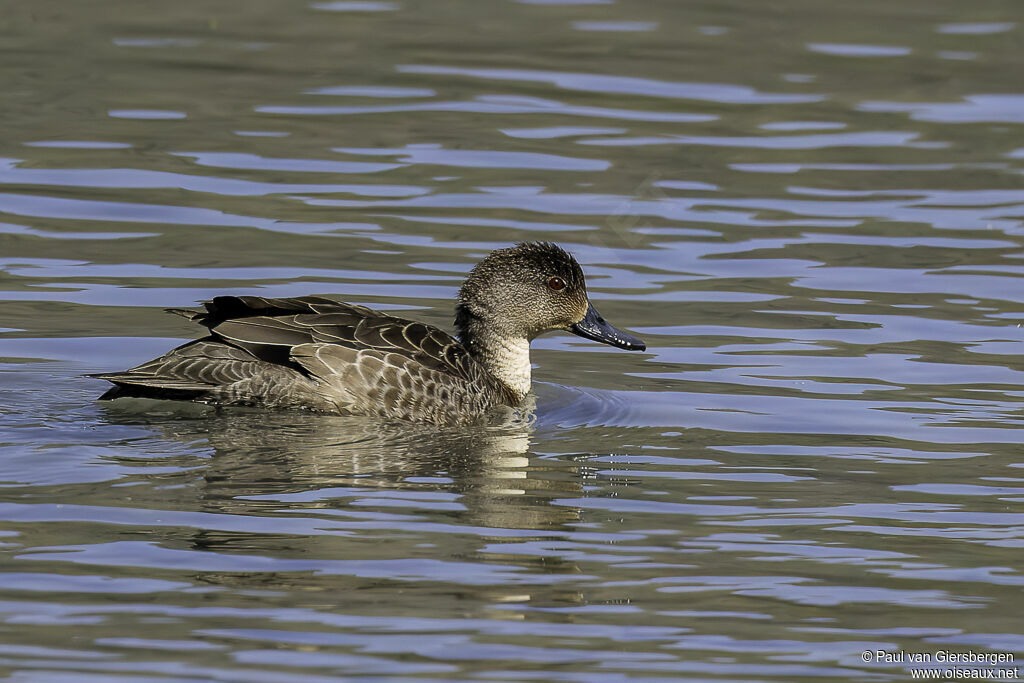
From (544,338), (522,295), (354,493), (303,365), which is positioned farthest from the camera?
(544,338)

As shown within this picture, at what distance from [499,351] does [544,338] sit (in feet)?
6.72

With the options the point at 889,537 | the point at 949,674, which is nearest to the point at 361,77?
the point at 889,537

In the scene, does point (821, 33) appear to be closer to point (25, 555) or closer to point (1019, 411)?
point (1019, 411)

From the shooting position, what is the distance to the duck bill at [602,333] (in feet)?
36.8

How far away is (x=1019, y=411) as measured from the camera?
10.5m

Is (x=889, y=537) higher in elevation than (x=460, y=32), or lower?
lower

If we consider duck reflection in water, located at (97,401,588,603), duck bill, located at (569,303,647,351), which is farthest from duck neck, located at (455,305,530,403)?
duck reflection in water, located at (97,401,588,603)

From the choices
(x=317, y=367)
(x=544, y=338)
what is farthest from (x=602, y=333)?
(x=317, y=367)

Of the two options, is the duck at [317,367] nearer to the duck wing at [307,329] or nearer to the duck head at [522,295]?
the duck wing at [307,329]

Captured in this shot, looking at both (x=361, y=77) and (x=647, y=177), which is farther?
(x=361, y=77)

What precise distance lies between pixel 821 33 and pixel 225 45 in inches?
266

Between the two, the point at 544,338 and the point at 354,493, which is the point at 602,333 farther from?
the point at 354,493

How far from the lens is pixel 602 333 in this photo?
446 inches

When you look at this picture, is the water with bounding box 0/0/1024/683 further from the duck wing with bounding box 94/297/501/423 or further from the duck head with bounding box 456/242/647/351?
the duck head with bounding box 456/242/647/351
